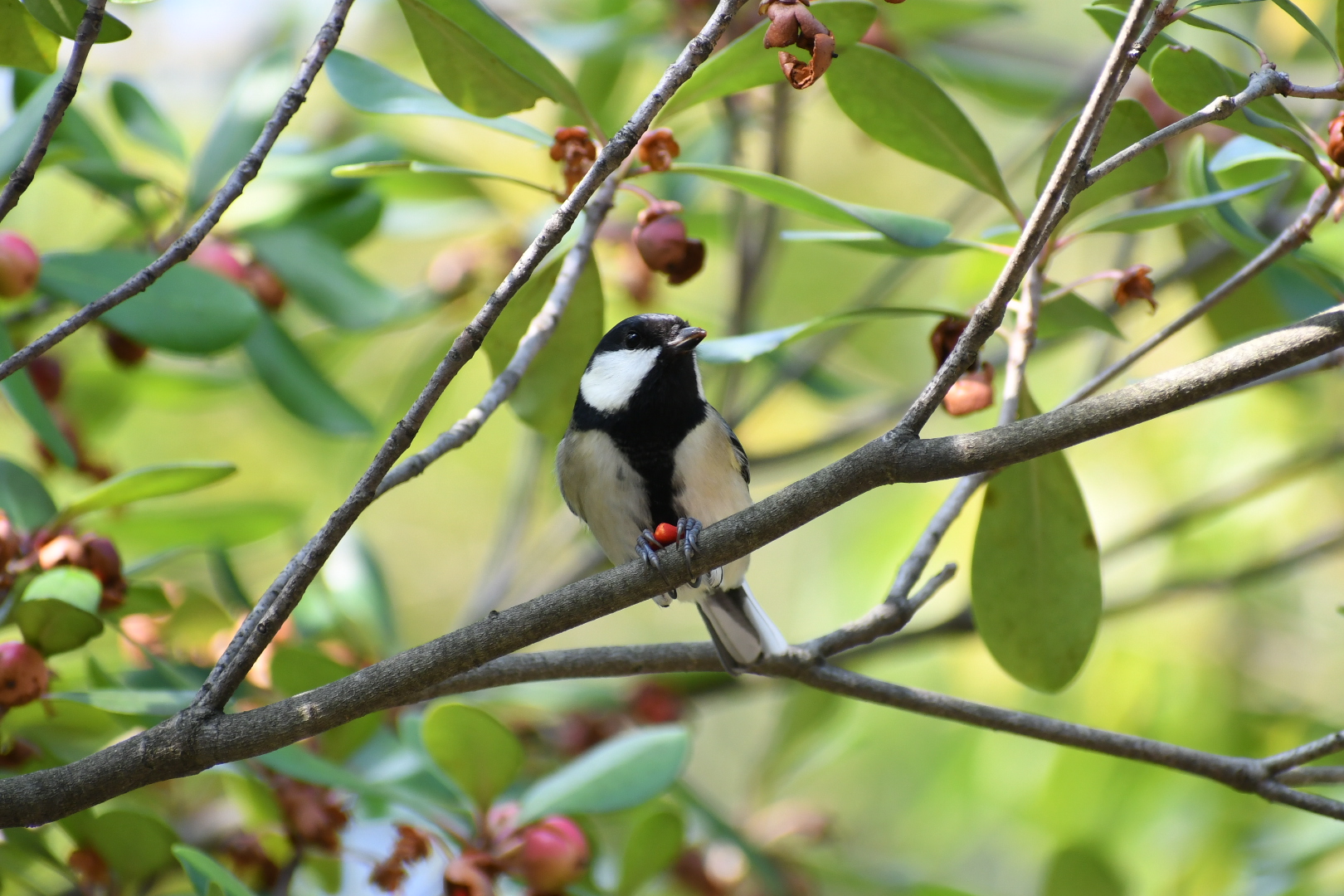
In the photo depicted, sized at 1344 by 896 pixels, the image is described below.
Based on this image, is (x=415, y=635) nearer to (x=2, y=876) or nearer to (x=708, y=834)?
(x=708, y=834)

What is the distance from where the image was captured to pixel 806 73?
4.76 ft

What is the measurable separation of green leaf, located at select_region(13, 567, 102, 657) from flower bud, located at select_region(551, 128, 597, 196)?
39.7 inches

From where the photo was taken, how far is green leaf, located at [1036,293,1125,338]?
1.95 meters

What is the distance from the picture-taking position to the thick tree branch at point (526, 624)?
4.36 ft

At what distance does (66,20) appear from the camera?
1.52 m

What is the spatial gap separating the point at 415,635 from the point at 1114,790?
10.1 feet

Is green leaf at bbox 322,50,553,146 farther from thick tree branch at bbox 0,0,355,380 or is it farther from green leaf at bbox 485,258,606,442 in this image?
thick tree branch at bbox 0,0,355,380

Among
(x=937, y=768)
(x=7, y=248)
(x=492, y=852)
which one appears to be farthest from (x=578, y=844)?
(x=937, y=768)

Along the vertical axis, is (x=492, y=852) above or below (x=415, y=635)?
below

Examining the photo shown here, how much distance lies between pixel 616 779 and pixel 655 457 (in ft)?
2.05

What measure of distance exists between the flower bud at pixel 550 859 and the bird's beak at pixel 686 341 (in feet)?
3.01

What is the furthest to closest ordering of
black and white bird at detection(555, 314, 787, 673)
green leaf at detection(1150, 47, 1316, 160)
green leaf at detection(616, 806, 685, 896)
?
black and white bird at detection(555, 314, 787, 673) → green leaf at detection(616, 806, 685, 896) → green leaf at detection(1150, 47, 1316, 160)

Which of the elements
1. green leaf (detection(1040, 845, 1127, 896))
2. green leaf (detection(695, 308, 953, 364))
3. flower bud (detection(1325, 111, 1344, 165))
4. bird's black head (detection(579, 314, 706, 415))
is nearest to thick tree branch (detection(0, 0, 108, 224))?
green leaf (detection(695, 308, 953, 364))

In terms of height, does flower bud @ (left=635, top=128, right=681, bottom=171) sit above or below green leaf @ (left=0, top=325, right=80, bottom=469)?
above
